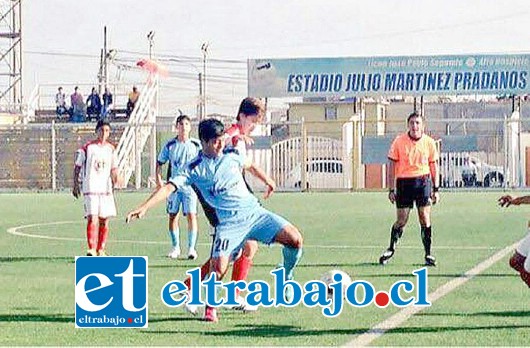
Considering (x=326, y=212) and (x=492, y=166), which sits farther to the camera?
(x=492, y=166)

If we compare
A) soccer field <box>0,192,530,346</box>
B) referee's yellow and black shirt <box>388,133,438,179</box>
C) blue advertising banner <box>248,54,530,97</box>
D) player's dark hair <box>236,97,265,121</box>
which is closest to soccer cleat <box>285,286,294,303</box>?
soccer field <box>0,192,530,346</box>

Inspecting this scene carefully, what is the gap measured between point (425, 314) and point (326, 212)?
56.7 feet

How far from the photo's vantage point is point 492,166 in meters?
48.6

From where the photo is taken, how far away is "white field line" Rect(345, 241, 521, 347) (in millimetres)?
10063

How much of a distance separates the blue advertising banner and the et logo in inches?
1539

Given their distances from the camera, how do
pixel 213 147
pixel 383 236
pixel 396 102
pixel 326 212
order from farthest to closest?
pixel 396 102 → pixel 326 212 → pixel 383 236 → pixel 213 147

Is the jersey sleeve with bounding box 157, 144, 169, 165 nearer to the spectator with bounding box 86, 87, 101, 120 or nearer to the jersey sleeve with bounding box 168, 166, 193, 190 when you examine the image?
the jersey sleeve with bounding box 168, 166, 193, 190

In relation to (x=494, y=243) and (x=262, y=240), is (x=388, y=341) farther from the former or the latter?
(x=494, y=243)

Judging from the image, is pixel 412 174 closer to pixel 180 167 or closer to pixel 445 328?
pixel 180 167

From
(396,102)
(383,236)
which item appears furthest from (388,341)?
(396,102)

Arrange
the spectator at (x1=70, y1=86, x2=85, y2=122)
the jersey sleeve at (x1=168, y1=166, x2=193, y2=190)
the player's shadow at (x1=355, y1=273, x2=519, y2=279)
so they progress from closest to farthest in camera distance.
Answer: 1. the jersey sleeve at (x1=168, y1=166, x2=193, y2=190)
2. the player's shadow at (x1=355, y1=273, x2=519, y2=279)
3. the spectator at (x1=70, y1=86, x2=85, y2=122)

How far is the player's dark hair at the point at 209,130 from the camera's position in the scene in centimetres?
1124

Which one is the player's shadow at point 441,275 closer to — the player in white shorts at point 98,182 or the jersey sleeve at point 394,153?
the jersey sleeve at point 394,153

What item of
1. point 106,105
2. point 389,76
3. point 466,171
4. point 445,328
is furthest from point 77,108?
point 445,328
